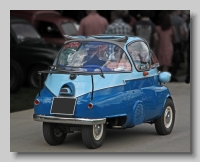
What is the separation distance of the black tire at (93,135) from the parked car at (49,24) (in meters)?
9.04

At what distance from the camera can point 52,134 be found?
28.6ft

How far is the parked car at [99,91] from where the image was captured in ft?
27.0

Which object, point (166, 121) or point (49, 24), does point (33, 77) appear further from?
point (166, 121)

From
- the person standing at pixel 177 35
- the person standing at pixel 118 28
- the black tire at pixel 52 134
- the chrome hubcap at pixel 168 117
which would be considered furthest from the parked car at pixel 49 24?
the black tire at pixel 52 134

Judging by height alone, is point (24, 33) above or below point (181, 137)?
above

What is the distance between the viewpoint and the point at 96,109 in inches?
320

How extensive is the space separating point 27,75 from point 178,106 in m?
4.97

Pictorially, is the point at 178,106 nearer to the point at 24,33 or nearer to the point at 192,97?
the point at 192,97

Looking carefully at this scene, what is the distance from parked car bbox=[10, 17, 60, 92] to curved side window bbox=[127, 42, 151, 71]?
595 cm

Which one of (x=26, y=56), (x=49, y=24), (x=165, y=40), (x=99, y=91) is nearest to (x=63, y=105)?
(x=99, y=91)

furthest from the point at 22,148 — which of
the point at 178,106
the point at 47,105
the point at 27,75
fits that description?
the point at 27,75

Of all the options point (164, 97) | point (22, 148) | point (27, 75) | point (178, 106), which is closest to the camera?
point (22, 148)

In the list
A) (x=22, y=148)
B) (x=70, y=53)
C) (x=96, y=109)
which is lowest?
(x=22, y=148)

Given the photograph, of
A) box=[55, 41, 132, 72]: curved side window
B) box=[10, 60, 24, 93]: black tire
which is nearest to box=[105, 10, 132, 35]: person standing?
box=[10, 60, 24, 93]: black tire
